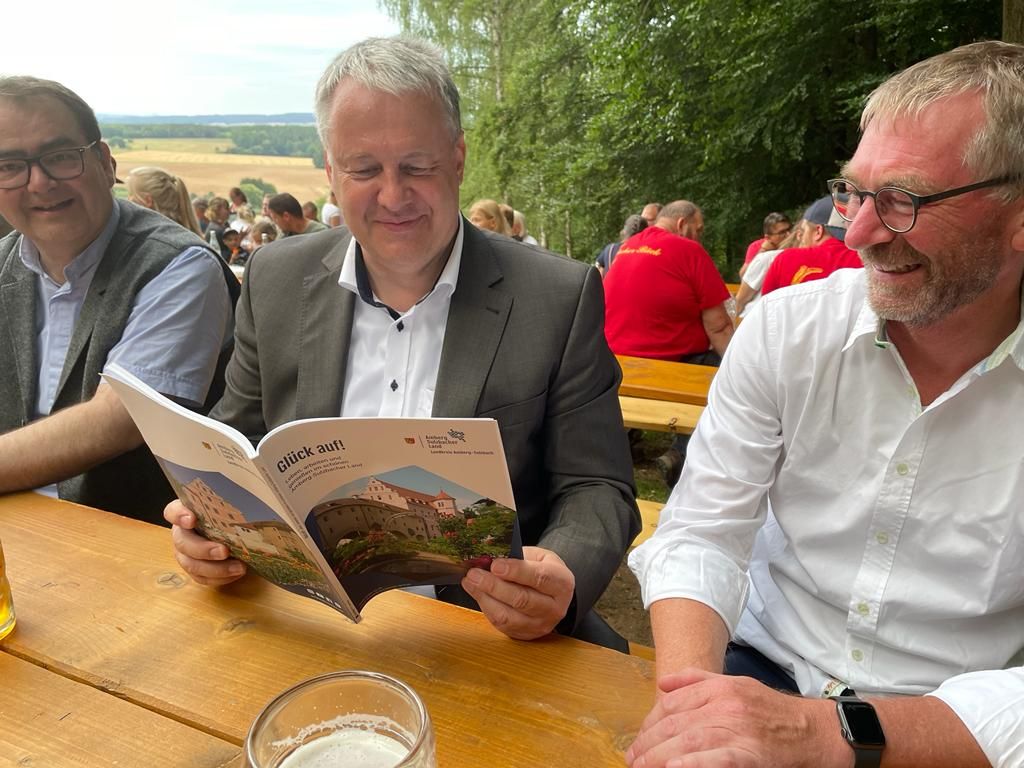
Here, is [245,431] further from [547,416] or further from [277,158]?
[277,158]

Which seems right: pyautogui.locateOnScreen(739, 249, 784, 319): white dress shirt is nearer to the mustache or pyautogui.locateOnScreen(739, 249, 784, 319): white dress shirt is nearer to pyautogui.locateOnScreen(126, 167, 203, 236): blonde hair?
pyautogui.locateOnScreen(126, 167, 203, 236): blonde hair

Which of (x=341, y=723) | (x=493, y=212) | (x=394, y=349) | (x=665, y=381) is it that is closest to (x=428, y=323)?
(x=394, y=349)

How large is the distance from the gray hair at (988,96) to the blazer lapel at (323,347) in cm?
110

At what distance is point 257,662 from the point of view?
3.17 ft

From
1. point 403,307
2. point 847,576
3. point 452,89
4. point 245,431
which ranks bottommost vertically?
point 847,576

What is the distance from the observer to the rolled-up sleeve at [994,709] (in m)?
0.89

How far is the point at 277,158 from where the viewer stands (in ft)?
37.6

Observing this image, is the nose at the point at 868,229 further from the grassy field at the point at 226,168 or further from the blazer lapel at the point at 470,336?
the grassy field at the point at 226,168

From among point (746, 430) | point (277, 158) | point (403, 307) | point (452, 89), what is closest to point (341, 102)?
point (452, 89)

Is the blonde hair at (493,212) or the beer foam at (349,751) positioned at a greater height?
the blonde hair at (493,212)

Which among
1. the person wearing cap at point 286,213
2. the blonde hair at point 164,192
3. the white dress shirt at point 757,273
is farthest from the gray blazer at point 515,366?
the person wearing cap at point 286,213

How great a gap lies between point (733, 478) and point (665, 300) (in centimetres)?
306

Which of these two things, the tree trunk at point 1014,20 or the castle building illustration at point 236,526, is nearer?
the castle building illustration at point 236,526

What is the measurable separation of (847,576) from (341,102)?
1.28 m
